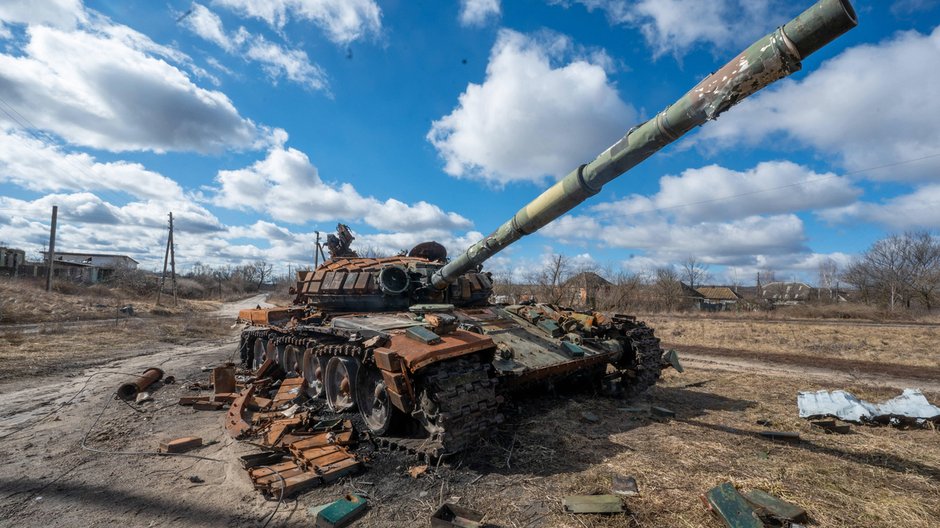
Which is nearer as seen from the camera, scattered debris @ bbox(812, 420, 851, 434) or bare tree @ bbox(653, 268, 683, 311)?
scattered debris @ bbox(812, 420, 851, 434)

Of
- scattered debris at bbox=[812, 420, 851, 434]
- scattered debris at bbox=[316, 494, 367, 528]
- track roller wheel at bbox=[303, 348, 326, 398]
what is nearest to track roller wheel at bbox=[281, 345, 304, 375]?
track roller wheel at bbox=[303, 348, 326, 398]

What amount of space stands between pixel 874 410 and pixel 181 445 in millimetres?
9514

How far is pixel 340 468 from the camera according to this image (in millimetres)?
4941

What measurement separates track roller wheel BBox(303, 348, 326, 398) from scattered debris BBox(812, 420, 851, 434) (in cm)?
743

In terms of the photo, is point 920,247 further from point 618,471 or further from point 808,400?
point 618,471

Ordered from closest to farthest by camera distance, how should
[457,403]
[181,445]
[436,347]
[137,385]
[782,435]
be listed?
[457,403], [436,347], [181,445], [782,435], [137,385]

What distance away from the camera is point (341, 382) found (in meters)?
7.37

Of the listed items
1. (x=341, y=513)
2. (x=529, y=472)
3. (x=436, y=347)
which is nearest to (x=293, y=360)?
(x=436, y=347)

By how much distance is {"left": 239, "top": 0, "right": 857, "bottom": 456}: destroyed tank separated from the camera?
3.52m

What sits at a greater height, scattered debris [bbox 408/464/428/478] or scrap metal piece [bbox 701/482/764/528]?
scrap metal piece [bbox 701/482/764/528]

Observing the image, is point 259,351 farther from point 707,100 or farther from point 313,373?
point 707,100

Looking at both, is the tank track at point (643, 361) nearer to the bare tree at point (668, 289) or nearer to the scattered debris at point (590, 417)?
the scattered debris at point (590, 417)

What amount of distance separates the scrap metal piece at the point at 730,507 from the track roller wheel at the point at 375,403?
358 cm

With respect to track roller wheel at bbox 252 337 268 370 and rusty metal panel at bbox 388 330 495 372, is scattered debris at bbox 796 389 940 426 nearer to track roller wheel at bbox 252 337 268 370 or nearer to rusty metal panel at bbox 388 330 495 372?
rusty metal panel at bbox 388 330 495 372
